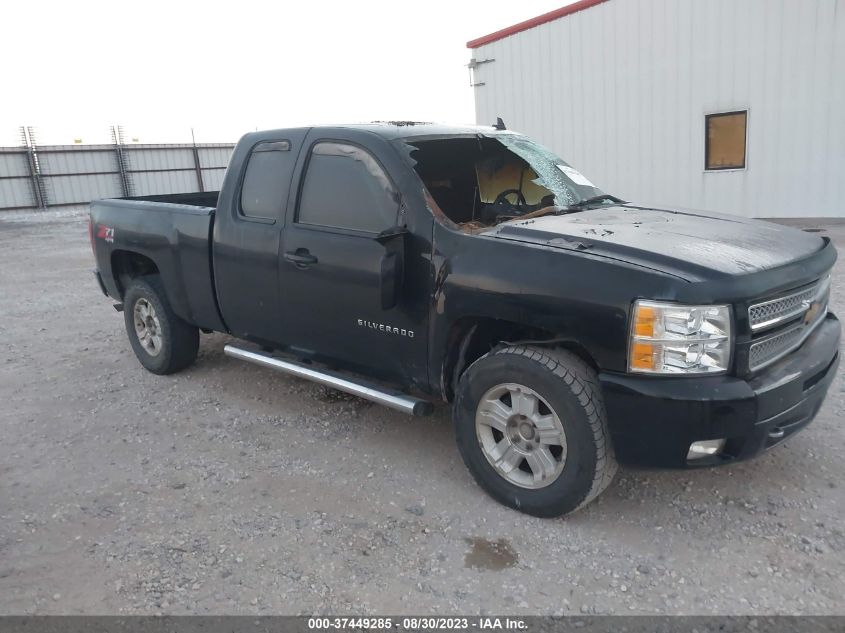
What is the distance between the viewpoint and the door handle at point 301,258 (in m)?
3.99

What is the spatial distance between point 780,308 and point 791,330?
20 centimetres

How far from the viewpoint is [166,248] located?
16.6 ft

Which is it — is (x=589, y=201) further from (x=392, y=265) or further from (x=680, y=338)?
(x=680, y=338)

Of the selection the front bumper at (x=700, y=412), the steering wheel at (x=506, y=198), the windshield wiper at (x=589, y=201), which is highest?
the steering wheel at (x=506, y=198)

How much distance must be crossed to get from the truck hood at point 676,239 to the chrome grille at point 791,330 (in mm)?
201

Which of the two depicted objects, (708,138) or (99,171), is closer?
(708,138)

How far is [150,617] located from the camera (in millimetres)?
2680

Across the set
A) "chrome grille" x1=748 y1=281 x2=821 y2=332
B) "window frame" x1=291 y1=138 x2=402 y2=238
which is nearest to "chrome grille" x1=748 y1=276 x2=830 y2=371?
"chrome grille" x1=748 y1=281 x2=821 y2=332

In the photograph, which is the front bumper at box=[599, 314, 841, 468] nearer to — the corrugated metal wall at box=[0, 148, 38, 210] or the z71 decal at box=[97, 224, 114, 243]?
the z71 decal at box=[97, 224, 114, 243]

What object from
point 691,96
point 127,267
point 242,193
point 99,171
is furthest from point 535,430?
point 99,171

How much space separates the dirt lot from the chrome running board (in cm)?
40

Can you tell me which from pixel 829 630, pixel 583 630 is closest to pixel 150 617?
pixel 583 630

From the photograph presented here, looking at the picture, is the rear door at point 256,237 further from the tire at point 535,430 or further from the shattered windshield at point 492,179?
the tire at point 535,430

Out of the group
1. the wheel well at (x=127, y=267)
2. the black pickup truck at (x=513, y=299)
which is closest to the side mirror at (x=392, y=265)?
the black pickup truck at (x=513, y=299)
